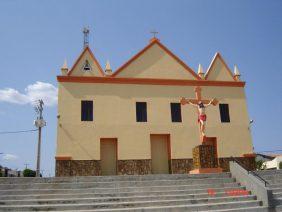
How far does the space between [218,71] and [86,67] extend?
9.06 m

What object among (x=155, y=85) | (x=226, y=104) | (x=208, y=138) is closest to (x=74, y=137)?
(x=155, y=85)

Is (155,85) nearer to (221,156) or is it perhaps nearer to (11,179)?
(221,156)

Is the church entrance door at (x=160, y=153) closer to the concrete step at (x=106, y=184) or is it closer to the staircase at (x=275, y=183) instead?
the staircase at (x=275, y=183)

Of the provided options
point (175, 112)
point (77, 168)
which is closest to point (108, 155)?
point (77, 168)

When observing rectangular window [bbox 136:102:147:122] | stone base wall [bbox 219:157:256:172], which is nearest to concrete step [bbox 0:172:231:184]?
stone base wall [bbox 219:157:256:172]

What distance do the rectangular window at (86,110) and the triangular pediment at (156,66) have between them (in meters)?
2.54

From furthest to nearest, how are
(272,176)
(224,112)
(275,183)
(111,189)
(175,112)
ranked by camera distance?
(224,112)
(175,112)
(272,176)
(275,183)
(111,189)

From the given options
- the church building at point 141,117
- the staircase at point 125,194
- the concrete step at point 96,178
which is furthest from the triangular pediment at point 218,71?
the staircase at point 125,194

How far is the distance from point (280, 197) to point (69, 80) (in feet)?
44.6

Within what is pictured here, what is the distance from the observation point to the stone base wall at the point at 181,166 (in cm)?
2053

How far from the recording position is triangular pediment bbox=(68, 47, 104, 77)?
832 inches

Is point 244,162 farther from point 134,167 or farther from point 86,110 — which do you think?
point 86,110

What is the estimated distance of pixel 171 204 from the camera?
38.9 feet

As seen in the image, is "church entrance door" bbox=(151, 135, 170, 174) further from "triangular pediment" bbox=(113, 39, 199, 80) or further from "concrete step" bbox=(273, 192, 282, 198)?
"concrete step" bbox=(273, 192, 282, 198)
